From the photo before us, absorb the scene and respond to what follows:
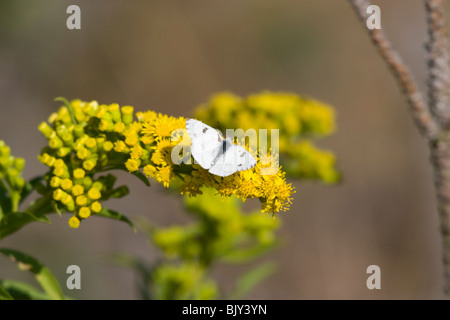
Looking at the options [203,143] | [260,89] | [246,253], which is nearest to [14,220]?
[203,143]

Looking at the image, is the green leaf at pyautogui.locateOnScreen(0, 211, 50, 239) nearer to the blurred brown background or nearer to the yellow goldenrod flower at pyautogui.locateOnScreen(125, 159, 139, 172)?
the yellow goldenrod flower at pyautogui.locateOnScreen(125, 159, 139, 172)

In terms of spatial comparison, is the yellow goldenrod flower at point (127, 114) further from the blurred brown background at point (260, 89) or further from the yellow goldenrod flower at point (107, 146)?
the blurred brown background at point (260, 89)

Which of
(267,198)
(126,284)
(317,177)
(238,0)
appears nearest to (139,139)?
(267,198)

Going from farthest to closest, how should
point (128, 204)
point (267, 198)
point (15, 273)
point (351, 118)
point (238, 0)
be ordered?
1. point (238, 0)
2. point (351, 118)
3. point (128, 204)
4. point (15, 273)
5. point (267, 198)

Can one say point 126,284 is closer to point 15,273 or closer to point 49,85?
point 15,273

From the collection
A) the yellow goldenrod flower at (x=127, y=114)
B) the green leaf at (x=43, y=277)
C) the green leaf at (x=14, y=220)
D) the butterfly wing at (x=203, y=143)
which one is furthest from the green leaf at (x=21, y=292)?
the butterfly wing at (x=203, y=143)

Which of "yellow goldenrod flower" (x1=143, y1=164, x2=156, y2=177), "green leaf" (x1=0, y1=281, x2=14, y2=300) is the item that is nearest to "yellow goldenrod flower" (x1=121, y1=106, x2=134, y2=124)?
"yellow goldenrod flower" (x1=143, y1=164, x2=156, y2=177)
